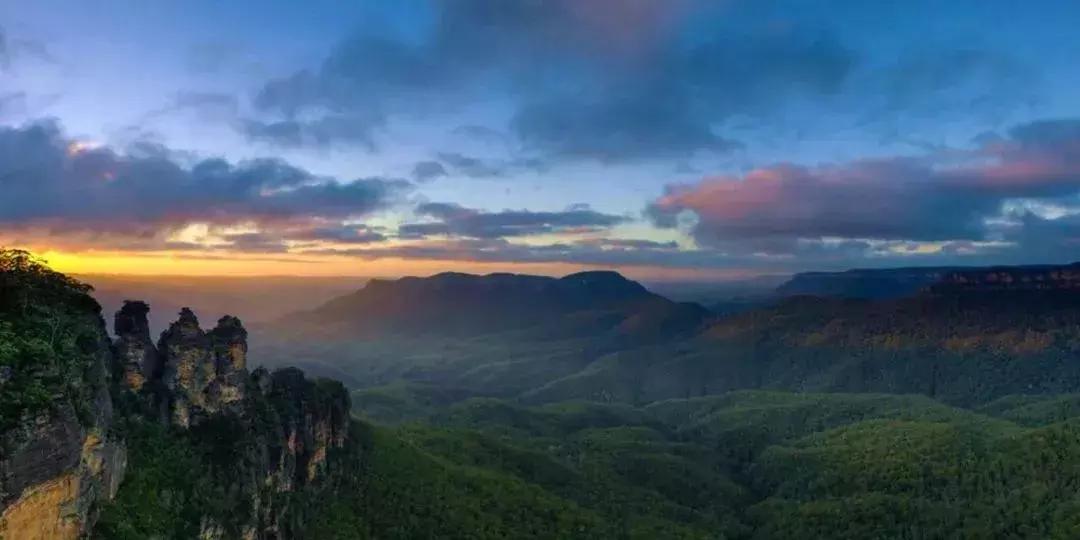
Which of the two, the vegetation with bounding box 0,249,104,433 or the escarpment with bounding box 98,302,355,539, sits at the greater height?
the vegetation with bounding box 0,249,104,433

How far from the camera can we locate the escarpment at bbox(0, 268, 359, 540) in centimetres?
4922

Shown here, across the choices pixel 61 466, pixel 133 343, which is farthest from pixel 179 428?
pixel 61 466

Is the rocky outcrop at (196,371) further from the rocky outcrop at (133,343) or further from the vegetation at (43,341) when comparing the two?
the vegetation at (43,341)

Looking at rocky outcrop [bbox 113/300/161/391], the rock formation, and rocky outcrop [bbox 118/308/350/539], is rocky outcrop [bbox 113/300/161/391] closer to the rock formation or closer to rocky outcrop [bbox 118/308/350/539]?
the rock formation

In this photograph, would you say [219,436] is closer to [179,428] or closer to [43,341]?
[179,428]

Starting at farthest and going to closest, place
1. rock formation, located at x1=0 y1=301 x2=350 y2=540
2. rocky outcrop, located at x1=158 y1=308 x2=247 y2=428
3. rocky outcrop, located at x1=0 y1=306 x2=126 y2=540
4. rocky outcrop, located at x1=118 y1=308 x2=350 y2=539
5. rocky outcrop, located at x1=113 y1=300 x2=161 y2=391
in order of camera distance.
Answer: rocky outcrop, located at x1=158 y1=308 x2=247 y2=428, rocky outcrop, located at x1=118 y1=308 x2=350 y2=539, rocky outcrop, located at x1=113 y1=300 x2=161 y2=391, rock formation, located at x1=0 y1=301 x2=350 y2=540, rocky outcrop, located at x1=0 y1=306 x2=126 y2=540

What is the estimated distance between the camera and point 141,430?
254 ft

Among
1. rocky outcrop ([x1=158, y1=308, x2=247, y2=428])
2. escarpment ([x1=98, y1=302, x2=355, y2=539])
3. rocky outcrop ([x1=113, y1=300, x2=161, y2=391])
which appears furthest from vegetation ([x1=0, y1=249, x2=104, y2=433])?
rocky outcrop ([x1=158, y1=308, x2=247, y2=428])

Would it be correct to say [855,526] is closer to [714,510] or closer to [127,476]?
[714,510]

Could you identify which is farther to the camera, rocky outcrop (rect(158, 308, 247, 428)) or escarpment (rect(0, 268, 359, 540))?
rocky outcrop (rect(158, 308, 247, 428))

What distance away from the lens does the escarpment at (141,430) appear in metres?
49.2

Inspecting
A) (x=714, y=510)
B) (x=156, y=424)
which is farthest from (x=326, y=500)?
(x=714, y=510)

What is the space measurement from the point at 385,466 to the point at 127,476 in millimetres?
74133

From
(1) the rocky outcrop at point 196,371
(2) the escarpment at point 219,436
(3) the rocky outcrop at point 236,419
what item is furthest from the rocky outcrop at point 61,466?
(1) the rocky outcrop at point 196,371
